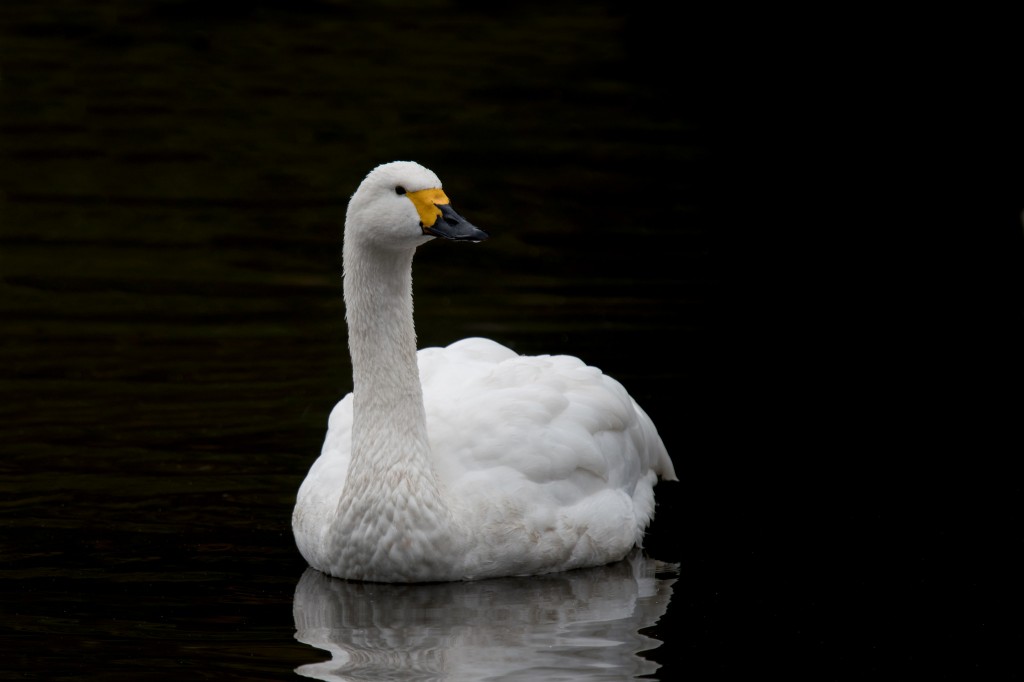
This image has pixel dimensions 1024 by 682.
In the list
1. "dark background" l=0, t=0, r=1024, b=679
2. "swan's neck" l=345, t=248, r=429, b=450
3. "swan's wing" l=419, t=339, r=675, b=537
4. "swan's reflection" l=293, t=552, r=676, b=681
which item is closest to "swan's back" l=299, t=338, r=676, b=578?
"swan's wing" l=419, t=339, r=675, b=537

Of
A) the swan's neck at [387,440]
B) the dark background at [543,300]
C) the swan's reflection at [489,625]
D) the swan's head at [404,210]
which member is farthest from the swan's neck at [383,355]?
the dark background at [543,300]

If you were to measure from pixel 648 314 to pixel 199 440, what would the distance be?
4298mm

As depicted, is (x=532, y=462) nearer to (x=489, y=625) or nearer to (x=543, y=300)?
(x=489, y=625)

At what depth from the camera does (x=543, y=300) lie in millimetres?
14984

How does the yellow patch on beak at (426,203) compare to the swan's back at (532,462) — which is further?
the swan's back at (532,462)

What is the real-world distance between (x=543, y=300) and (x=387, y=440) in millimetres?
5676

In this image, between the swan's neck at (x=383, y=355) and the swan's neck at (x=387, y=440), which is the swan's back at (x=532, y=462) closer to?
the swan's neck at (x=387, y=440)

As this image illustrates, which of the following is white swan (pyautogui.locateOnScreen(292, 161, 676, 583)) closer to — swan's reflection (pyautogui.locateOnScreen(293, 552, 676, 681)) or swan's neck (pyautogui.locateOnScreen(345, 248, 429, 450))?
swan's neck (pyautogui.locateOnScreen(345, 248, 429, 450))

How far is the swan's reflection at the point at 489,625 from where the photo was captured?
8.38 m

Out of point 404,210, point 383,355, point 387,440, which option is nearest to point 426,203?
point 404,210

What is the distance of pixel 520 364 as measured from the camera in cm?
1030

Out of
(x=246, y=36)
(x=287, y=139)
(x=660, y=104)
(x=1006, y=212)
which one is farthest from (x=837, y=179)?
(x=246, y=36)

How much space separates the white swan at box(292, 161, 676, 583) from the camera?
930cm

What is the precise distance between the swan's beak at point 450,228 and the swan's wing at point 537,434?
Result: 3.36ft
